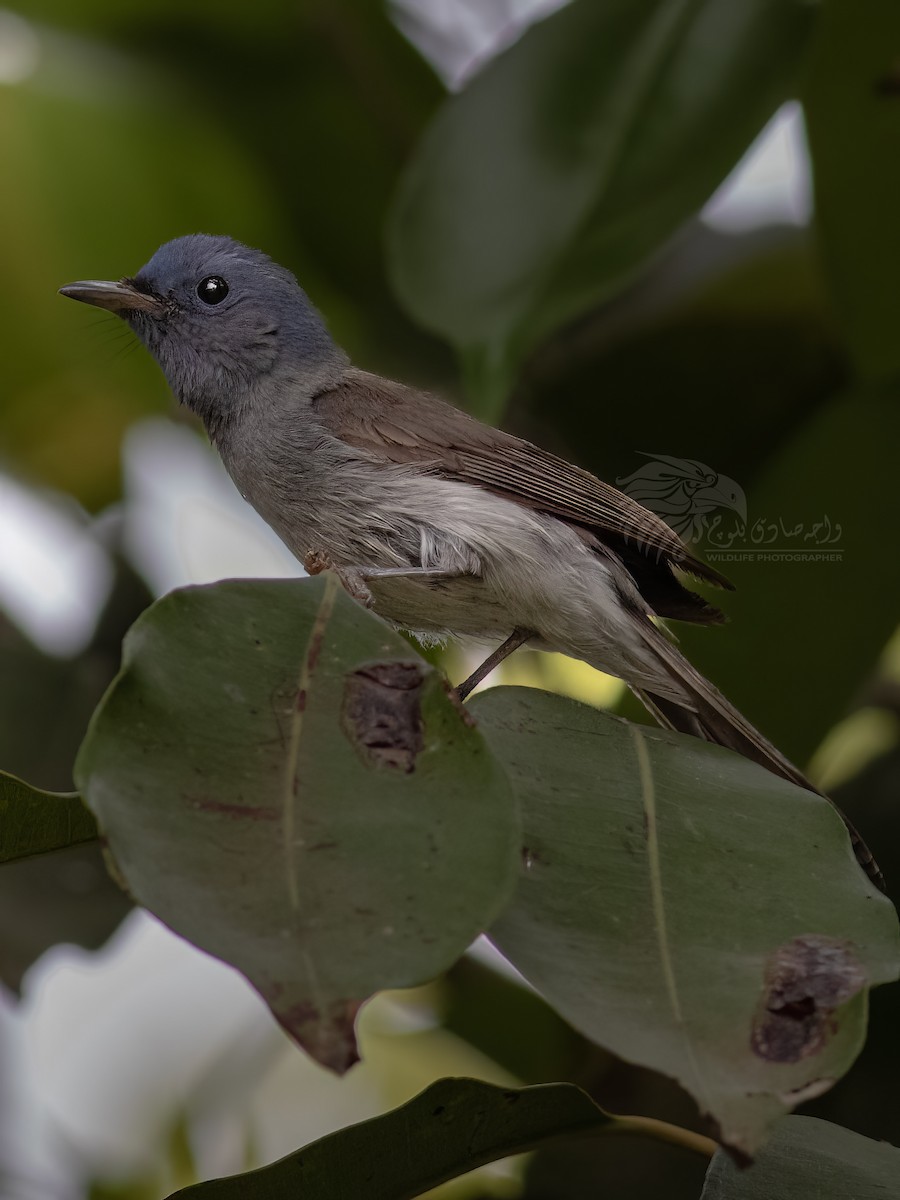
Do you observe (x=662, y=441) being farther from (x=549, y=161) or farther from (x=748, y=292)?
(x=549, y=161)

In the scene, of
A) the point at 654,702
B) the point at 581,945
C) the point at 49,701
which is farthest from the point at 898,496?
the point at 49,701

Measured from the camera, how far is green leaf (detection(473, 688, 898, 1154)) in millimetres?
1567

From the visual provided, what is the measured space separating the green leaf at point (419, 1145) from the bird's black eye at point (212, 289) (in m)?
2.00

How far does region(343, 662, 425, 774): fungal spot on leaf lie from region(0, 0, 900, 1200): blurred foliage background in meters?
1.02

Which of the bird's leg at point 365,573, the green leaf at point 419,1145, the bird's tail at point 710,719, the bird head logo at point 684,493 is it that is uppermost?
the bird's leg at point 365,573

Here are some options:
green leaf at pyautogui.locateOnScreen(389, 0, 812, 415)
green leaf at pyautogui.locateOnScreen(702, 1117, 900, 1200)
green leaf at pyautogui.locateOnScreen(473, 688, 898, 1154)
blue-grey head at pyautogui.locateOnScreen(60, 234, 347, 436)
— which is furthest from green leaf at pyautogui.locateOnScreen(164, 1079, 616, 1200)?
blue-grey head at pyautogui.locateOnScreen(60, 234, 347, 436)

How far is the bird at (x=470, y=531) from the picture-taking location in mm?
2770

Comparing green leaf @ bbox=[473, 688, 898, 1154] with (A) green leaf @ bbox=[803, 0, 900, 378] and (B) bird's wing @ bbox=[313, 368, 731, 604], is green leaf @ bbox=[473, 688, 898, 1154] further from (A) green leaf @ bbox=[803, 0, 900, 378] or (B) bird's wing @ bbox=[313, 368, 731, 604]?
(A) green leaf @ bbox=[803, 0, 900, 378]

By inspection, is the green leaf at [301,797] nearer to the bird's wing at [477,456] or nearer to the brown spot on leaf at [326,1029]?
the brown spot on leaf at [326,1029]

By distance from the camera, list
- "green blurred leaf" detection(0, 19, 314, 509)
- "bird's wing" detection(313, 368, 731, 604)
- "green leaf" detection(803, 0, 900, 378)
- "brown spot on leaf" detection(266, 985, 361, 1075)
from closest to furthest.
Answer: "brown spot on leaf" detection(266, 985, 361, 1075) < "bird's wing" detection(313, 368, 731, 604) < "green leaf" detection(803, 0, 900, 378) < "green blurred leaf" detection(0, 19, 314, 509)

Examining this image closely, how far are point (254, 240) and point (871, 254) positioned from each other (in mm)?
1905

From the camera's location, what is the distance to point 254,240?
13.6 ft

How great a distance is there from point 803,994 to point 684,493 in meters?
1.74

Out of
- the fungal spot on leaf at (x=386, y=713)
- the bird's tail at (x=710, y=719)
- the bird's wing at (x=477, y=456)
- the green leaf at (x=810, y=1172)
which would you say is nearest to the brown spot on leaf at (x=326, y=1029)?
the fungal spot on leaf at (x=386, y=713)
